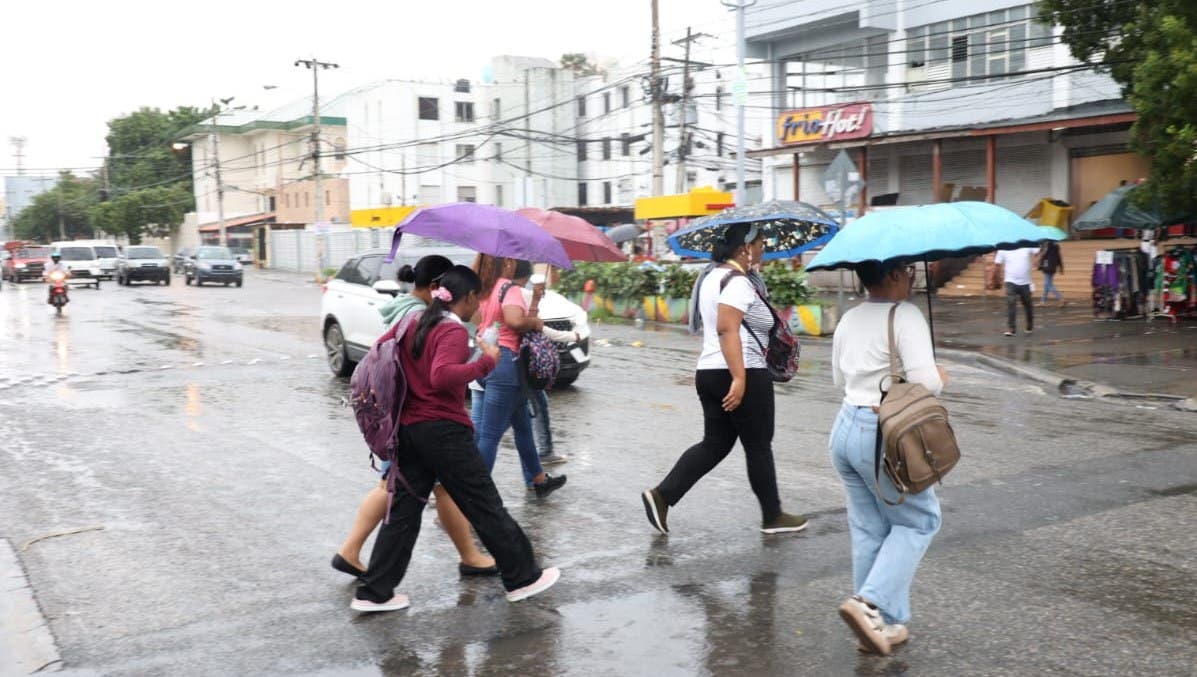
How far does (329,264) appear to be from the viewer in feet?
188

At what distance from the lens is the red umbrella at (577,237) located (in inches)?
274

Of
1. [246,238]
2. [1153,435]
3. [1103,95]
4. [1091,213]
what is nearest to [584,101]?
[246,238]

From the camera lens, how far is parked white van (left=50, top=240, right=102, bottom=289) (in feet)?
136

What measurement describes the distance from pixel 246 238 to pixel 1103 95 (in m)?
61.5

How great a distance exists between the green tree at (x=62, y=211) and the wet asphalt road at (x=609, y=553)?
97.7m

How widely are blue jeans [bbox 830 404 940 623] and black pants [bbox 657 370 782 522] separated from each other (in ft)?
4.64

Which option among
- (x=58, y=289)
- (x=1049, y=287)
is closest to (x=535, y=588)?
(x=1049, y=287)

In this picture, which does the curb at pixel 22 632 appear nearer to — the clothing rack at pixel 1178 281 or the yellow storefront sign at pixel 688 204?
the clothing rack at pixel 1178 281

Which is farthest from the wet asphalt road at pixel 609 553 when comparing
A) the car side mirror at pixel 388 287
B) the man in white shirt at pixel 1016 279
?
the man in white shirt at pixel 1016 279

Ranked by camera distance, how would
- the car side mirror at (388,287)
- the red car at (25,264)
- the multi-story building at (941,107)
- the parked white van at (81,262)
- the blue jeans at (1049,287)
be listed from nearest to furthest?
the car side mirror at (388,287) → the blue jeans at (1049,287) → the multi-story building at (941,107) → the parked white van at (81,262) → the red car at (25,264)

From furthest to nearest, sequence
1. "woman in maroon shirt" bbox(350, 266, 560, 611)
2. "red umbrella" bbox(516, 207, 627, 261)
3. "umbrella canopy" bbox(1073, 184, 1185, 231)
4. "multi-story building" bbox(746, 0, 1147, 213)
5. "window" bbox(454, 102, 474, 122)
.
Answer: "window" bbox(454, 102, 474, 122) < "multi-story building" bbox(746, 0, 1147, 213) < "umbrella canopy" bbox(1073, 184, 1185, 231) < "red umbrella" bbox(516, 207, 627, 261) < "woman in maroon shirt" bbox(350, 266, 560, 611)

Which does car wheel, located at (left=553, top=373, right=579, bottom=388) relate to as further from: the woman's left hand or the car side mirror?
the woman's left hand

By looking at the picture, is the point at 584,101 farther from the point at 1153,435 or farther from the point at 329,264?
the point at 1153,435

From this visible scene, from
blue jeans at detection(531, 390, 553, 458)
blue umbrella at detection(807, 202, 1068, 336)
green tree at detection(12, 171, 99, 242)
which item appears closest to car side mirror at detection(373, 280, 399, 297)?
blue jeans at detection(531, 390, 553, 458)
